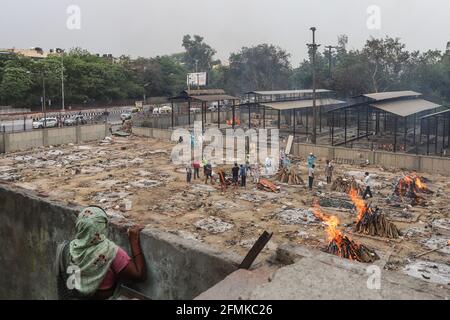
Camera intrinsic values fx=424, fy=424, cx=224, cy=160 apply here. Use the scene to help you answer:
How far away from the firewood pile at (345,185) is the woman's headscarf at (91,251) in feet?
46.8

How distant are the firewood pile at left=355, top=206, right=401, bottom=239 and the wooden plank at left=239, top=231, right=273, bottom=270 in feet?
30.9

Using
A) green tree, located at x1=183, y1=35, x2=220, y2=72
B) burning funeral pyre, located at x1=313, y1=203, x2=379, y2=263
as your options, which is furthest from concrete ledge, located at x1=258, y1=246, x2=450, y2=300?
green tree, located at x1=183, y1=35, x2=220, y2=72

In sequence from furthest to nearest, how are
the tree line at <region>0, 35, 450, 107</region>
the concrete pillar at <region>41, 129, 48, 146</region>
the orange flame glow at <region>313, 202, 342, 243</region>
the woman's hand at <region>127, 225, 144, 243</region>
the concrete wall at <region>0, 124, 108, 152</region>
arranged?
the tree line at <region>0, 35, 450, 107</region>
the concrete pillar at <region>41, 129, 48, 146</region>
the concrete wall at <region>0, 124, 108, 152</region>
the orange flame glow at <region>313, 202, 342, 243</region>
the woman's hand at <region>127, 225, 144, 243</region>

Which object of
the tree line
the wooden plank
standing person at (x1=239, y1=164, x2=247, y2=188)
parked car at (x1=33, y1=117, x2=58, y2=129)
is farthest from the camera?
the tree line

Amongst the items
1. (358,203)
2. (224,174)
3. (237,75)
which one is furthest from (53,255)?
(237,75)

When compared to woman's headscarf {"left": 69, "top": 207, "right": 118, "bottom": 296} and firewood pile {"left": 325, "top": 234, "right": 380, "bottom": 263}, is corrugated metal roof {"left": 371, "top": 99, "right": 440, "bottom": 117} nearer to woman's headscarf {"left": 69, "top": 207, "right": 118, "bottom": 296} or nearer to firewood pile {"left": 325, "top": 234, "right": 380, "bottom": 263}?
firewood pile {"left": 325, "top": 234, "right": 380, "bottom": 263}

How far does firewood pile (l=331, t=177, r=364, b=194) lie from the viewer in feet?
54.7

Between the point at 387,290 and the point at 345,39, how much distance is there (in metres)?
75.8

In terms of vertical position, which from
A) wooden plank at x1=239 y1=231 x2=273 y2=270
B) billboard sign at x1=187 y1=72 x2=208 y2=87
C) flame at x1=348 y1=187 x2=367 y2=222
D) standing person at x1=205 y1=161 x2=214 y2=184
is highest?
billboard sign at x1=187 y1=72 x2=208 y2=87

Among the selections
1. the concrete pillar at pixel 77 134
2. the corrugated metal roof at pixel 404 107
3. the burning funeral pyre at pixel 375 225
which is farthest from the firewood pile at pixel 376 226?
the concrete pillar at pixel 77 134
